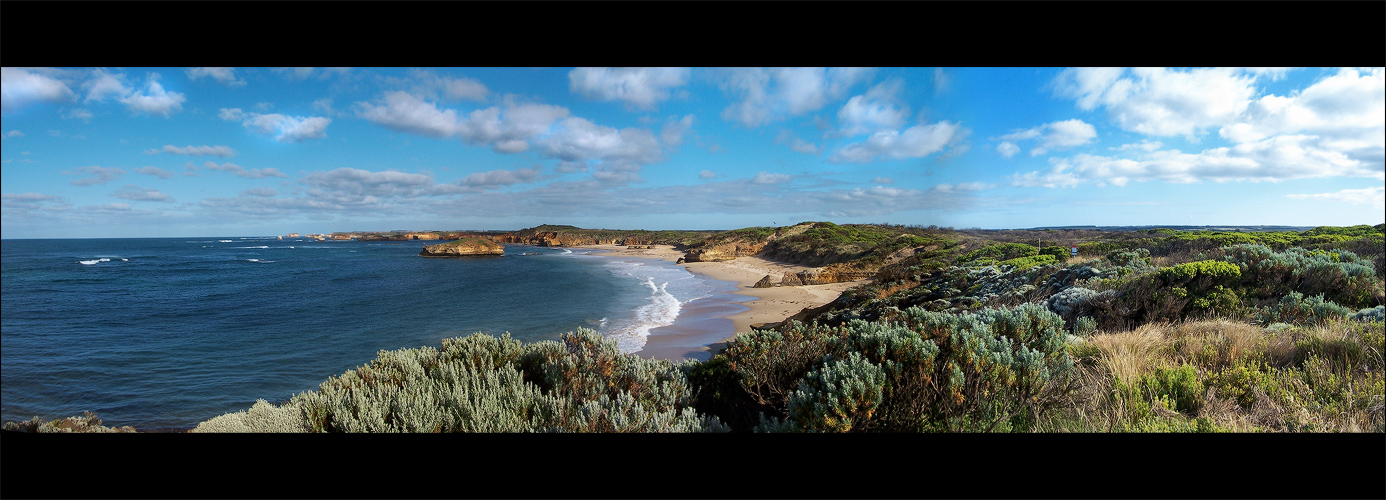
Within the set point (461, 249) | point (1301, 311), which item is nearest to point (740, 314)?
point (1301, 311)

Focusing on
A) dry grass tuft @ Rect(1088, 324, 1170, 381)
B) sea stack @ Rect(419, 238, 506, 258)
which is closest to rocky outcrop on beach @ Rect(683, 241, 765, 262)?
sea stack @ Rect(419, 238, 506, 258)

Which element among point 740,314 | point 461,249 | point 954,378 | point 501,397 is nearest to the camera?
point 954,378

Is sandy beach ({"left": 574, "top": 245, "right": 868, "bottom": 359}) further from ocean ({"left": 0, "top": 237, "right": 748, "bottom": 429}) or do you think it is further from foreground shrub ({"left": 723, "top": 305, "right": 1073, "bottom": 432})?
foreground shrub ({"left": 723, "top": 305, "right": 1073, "bottom": 432})

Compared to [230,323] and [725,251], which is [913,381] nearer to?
[230,323]

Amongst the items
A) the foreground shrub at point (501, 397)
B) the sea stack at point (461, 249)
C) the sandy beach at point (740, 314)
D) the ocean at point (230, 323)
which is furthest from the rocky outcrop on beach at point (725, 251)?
the foreground shrub at point (501, 397)

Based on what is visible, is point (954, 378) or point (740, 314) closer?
point (954, 378)

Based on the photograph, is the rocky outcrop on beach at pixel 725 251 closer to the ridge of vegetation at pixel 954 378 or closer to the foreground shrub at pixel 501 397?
the ridge of vegetation at pixel 954 378
